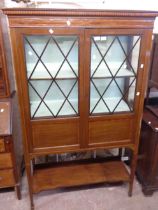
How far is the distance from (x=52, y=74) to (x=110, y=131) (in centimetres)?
67

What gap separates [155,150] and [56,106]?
948mm

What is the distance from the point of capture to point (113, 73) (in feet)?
5.06

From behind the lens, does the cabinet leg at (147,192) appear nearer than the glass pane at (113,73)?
No

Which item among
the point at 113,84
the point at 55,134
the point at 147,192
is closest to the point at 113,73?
the point at 113,84

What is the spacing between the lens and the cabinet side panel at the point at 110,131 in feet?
5.36

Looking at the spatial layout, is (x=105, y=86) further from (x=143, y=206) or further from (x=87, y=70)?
(x=143, y=206)

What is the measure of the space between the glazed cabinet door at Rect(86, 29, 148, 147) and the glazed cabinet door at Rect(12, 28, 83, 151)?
0.35 ft

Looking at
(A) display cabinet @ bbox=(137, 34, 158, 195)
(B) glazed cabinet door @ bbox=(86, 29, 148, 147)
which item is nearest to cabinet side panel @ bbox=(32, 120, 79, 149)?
(B) glazed cabinet door @ bbox=(86, 29, 148, 147)

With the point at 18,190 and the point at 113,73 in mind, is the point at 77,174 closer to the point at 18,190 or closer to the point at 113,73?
the point at 18,190

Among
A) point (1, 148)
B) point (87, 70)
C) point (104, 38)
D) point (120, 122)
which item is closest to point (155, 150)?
point (120, 122)

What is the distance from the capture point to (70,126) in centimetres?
160

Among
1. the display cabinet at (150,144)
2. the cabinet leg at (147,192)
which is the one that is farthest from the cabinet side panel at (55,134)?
the cabinet leg at (147,192)

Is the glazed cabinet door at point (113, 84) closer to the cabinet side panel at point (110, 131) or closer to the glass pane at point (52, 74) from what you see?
the cabinet side panel at point (110, 131)

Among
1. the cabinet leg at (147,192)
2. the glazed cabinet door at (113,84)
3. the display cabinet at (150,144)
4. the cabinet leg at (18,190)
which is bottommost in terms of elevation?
the cabinet leg at (147,192)
